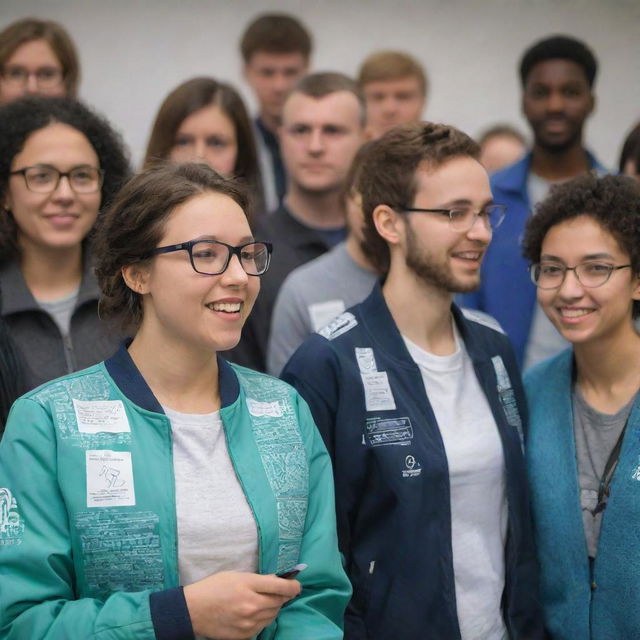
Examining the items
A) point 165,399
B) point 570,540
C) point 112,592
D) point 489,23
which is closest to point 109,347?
point 165,399

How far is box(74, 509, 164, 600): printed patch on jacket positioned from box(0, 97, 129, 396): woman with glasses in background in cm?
82

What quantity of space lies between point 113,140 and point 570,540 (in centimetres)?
179

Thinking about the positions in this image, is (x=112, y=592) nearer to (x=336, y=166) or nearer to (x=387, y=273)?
(x=387, y=273)

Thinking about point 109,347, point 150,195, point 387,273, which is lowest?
point 109,347

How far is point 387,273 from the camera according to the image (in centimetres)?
298

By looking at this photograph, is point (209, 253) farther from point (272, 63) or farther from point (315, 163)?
point (272, 63)

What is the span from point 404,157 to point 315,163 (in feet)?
3.65

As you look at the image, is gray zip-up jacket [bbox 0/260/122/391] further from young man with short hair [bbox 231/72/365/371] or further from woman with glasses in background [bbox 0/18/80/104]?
woman with glasses in background [bbox 0/18/80/104]

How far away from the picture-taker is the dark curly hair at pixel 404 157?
2.82m

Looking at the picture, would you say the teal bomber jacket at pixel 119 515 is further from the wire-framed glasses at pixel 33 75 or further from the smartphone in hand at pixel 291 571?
the wire-framed glasses at pixel 33 75

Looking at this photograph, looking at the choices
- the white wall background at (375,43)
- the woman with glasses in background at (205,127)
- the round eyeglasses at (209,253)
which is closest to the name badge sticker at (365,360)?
the round eyeglasses at (209,253)

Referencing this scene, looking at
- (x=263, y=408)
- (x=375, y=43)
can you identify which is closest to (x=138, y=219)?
(x=263, y=408)

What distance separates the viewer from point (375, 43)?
580 centimetres

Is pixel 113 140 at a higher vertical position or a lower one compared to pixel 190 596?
higher
